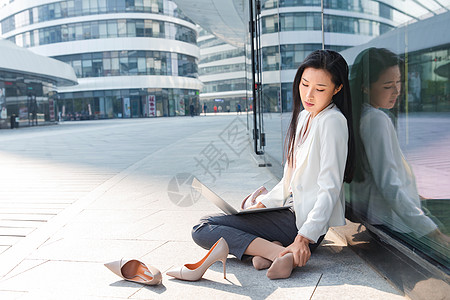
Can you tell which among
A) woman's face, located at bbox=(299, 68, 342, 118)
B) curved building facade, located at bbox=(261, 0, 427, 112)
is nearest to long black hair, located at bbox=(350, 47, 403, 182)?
curved building facade, located at bbox=(261, 0, 427, 112)

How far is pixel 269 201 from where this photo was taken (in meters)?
3.00

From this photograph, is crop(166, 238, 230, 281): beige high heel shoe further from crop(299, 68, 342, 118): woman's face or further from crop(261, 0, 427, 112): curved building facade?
crop(261, 0, 427, 112): curved building facade

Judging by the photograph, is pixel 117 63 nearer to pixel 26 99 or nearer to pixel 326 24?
pixel 26 99

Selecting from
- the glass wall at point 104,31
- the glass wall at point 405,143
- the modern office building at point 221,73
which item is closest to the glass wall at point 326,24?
the glass wall at point 405,143

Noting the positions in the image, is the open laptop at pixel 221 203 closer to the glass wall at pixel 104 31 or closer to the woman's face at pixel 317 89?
the woman's face at pixel 317 89

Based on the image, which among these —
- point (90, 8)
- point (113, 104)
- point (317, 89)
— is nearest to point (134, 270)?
point (317, 89)

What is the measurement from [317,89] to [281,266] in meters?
1.03

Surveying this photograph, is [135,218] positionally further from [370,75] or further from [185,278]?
[370,75]

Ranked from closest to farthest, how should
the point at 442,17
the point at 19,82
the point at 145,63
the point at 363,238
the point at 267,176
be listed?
the point at 442,17 → the point at 363,238 → the point at 267,176 → the point at 19,82 → the point at 145,63

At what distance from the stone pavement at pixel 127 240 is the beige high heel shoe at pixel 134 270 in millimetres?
45

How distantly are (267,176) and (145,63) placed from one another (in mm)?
41517

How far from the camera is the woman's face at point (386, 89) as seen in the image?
231 centimetres

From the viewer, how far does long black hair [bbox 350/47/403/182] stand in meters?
2.43

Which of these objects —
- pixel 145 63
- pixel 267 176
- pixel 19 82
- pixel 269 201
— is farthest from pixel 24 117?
pixel 269 201
